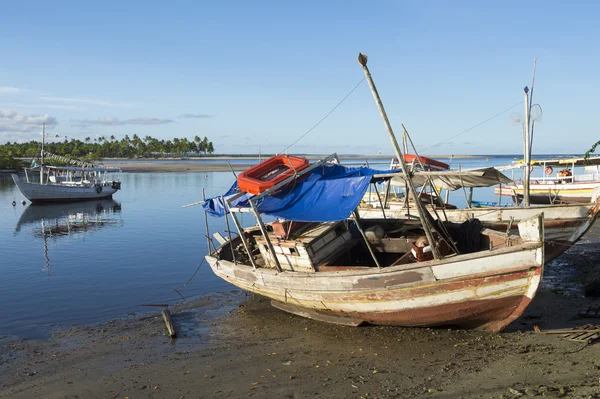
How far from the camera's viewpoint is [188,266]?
18656 millimetres

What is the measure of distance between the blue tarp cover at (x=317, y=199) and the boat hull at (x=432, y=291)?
4.35ft

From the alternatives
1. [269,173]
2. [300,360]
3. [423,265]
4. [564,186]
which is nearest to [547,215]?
[423,265]

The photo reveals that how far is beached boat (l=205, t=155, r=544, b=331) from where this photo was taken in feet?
30.0

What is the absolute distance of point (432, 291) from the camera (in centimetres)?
959

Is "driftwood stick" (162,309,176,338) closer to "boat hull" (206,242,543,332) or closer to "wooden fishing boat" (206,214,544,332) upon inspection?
"wooden fishing boat" (206,214,544,332)

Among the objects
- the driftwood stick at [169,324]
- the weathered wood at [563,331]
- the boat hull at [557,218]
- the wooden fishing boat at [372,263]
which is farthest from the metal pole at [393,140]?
the driftwood stick at [169,324]

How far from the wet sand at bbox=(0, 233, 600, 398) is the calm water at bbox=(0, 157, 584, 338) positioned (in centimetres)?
179

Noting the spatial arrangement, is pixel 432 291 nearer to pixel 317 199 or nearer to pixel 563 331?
pixel 563 331

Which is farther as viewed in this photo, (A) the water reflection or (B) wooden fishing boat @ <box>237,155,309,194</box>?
(A) the water reflection

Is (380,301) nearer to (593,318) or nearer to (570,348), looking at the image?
(570,348)

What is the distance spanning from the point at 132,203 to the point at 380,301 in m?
37.2

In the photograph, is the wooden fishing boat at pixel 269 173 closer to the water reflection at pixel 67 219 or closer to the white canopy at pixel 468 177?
the white canopy at pixel 468 177

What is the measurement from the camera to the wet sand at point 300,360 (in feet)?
25.5

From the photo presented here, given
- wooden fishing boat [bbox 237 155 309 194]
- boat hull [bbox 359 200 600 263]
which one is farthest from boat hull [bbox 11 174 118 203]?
boat hull [bbox 359 200 600 263]
